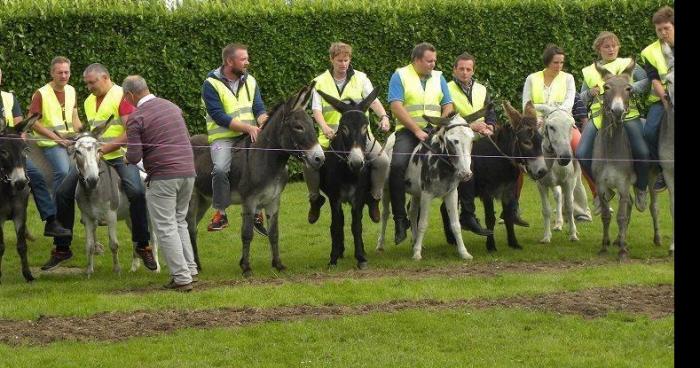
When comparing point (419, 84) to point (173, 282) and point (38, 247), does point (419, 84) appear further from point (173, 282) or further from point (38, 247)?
A: point (38, 247)

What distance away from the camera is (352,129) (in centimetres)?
1302

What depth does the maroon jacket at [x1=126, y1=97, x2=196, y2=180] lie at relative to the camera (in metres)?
11.7

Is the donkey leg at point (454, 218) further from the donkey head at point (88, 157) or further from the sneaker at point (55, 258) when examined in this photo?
the sneaker at point (55, 258)

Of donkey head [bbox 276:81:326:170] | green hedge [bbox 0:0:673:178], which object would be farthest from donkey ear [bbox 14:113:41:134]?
green hedge [bbox 0:0:673:178]

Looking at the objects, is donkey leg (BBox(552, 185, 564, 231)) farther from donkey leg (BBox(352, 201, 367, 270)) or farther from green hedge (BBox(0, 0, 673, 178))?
green hedge (BBox(0, 0, 673, 178))

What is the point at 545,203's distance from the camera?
50.3 feet

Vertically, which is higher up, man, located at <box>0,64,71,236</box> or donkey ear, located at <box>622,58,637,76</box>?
donkey ear, located at <box>622,58,637,76</box>

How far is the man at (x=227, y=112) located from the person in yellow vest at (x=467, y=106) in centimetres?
275

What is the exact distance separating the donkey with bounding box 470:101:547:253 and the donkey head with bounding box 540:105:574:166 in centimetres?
15

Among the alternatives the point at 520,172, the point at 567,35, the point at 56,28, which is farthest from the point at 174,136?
the point at 567,35

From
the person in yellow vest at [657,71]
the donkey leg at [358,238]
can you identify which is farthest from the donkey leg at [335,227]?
the person in yellow vest at [657,71]

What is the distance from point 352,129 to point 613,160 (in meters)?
3.27

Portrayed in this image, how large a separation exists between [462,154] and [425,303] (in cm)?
308

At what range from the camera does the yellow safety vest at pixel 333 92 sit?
13.9 m
